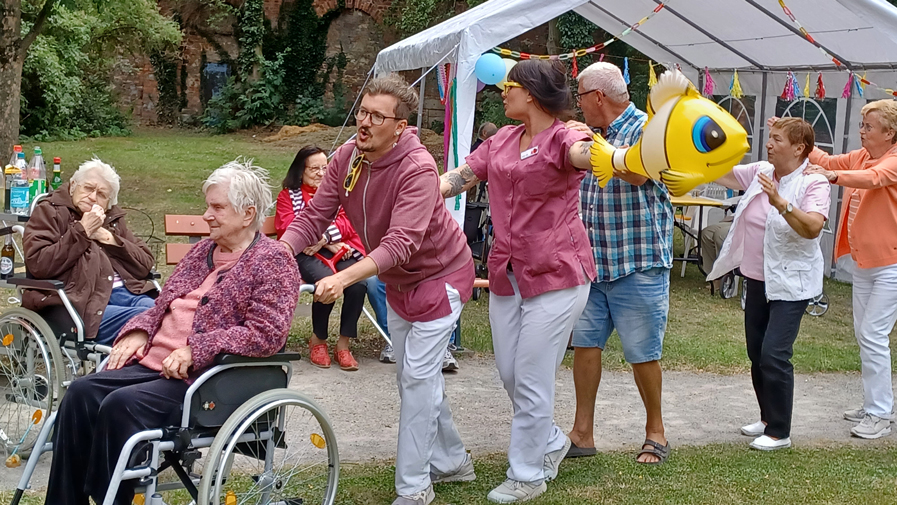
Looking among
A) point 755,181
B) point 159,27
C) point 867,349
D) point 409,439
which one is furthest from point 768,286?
point 159,27

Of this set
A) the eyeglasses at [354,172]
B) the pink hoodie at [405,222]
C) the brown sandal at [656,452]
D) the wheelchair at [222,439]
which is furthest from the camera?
the brown sandal at [656,452]

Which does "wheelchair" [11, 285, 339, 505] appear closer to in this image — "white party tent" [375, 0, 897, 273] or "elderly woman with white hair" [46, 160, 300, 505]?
"elderly woman with white hair" [46, 160, 300, 505]

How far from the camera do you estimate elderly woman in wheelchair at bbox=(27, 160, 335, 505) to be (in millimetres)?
3109

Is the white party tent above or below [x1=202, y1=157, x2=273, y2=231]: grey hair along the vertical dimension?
above

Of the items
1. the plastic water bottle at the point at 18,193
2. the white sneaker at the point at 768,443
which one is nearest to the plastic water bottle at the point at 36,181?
the plastic water bottle at the point at 18,193

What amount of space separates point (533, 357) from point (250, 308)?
1.18 metres

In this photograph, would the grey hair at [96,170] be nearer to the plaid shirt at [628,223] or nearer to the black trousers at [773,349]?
the plaid shirt at [628,223]

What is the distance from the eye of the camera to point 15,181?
5.17 m

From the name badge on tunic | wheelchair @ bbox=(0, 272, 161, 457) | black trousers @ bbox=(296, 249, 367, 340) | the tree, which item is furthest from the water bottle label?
the tree

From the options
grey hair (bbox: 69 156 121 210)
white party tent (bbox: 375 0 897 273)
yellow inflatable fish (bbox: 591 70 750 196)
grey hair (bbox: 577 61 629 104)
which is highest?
white party tent (bbox: 375 0 897 273)

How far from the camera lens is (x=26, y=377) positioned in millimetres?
4336

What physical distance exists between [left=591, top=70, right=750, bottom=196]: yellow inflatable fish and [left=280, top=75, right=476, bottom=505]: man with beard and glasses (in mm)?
872

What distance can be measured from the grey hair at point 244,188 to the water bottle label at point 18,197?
217 centimetres

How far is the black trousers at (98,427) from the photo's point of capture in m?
3.11
